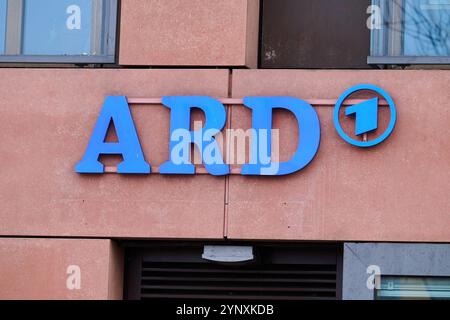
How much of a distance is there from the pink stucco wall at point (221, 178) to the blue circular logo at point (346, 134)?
0.23 feet

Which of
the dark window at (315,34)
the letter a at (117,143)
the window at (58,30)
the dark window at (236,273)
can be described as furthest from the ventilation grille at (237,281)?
the window at (58,30)

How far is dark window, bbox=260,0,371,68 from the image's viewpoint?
1162 centimetres

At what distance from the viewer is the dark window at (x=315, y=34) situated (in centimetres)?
1162

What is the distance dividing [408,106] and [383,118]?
0.24m

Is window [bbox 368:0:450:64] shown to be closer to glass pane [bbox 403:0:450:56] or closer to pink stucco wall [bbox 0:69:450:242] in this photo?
glass pane [bbox 403:0:450:56]

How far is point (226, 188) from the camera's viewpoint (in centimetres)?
1100

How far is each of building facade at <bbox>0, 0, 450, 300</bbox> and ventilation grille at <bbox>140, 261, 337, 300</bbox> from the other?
15 mm

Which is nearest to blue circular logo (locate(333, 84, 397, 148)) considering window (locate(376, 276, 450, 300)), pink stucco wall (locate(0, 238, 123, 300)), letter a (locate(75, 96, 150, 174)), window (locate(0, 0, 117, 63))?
window (locate(376, 276, 450, 300))

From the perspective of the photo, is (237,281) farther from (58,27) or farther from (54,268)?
(58,27)

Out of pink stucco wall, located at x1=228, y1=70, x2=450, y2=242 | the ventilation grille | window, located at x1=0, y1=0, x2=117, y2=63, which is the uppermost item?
window, located at x1=0, y1=0, x2=117, y2=63

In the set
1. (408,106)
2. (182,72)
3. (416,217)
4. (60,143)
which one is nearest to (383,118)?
(408,106)

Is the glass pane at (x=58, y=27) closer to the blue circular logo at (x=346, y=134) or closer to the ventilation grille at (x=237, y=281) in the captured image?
the ventilation grille at (x=237, y=281)
